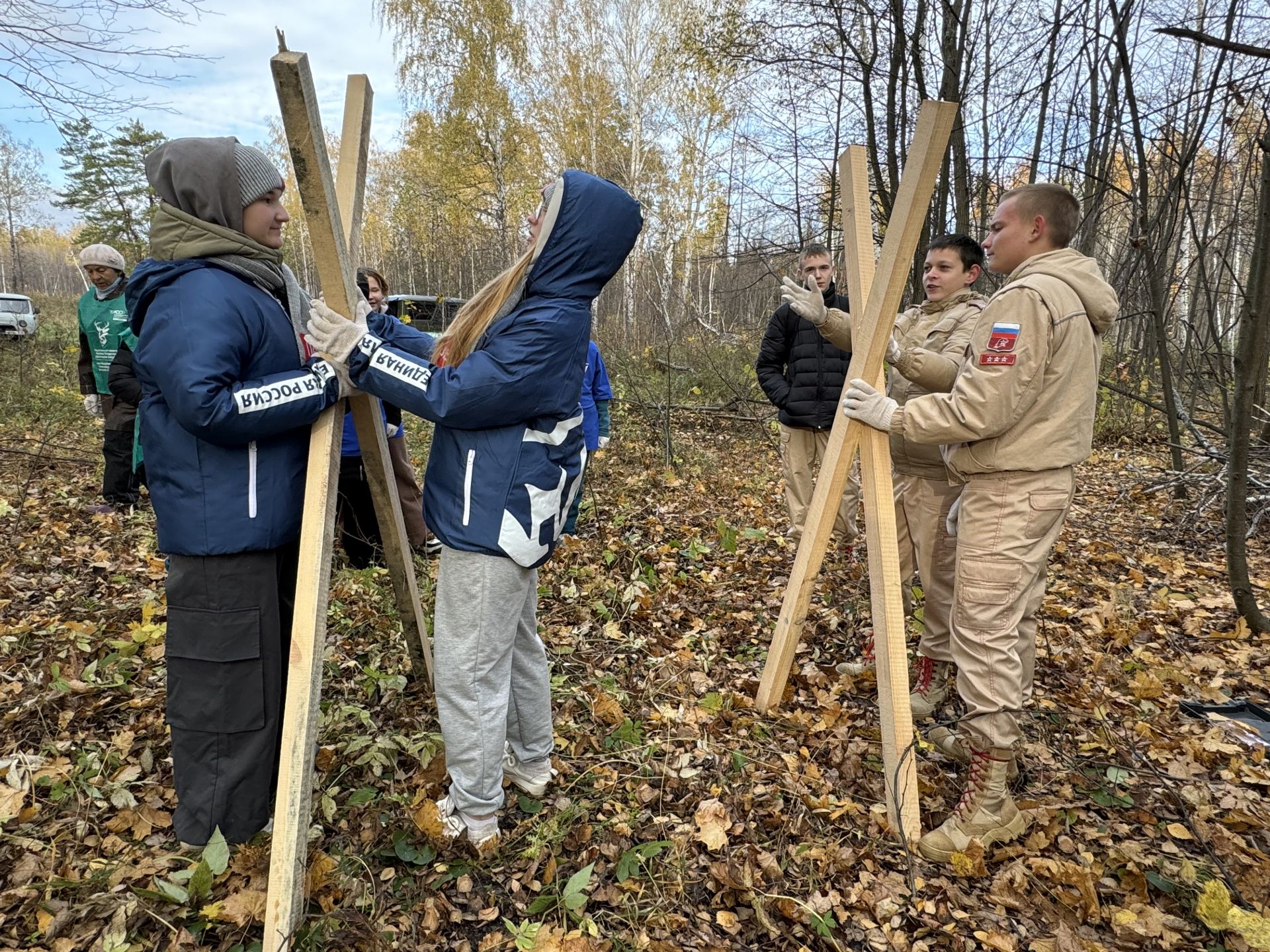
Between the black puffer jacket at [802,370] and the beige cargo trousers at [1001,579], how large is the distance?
2.66m

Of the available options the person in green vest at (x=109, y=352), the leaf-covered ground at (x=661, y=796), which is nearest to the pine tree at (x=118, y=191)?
the person in green vest at (x=109, y=352)

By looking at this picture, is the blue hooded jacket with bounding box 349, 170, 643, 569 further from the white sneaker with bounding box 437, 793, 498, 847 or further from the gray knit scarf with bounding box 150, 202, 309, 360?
the white sneaker with bounding box 437, 793, 498, 847

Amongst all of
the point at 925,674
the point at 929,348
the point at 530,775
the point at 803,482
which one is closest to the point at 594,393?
the point at 803,482

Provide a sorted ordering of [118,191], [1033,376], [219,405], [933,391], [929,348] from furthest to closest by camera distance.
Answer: [118,191] < [929,348] < [933,391] < [1033,376] < [219,405]

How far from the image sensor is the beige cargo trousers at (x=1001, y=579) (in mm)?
2406

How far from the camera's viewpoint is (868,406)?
8.43 ft

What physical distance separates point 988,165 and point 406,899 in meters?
10.3

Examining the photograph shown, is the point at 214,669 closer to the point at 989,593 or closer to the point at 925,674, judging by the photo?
the point at 989,593

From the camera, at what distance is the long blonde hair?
2057 mm

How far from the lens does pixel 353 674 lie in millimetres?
3375

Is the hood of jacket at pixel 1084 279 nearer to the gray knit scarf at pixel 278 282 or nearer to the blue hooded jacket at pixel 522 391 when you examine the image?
the blue hooded jacket at pixel 522 391

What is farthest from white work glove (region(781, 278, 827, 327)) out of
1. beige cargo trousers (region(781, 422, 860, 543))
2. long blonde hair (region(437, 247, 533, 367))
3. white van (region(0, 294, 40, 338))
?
white van (region(0, 294, 40, 338))

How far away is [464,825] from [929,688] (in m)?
2.34

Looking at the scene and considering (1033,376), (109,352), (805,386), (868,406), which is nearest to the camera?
(1033,376)
